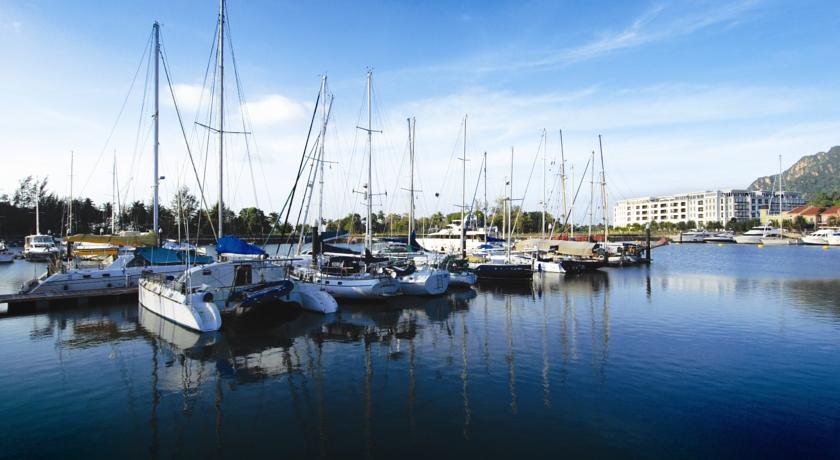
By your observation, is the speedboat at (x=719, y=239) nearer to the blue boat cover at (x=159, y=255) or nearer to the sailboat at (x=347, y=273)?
the sailboat at (x=347, y=273)

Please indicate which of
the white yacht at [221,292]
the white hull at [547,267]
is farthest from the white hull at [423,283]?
the white hull at [547,267]

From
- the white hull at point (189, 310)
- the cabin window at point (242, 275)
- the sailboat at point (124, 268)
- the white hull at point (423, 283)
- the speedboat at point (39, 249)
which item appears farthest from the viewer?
the speedboat at point (39, 249)

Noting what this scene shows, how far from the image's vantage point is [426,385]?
13.3 metres

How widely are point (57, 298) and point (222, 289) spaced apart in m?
12.0

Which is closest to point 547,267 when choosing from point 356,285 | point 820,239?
point 356,285

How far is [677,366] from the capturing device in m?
15.0

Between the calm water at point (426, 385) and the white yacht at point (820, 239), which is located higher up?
the white yacht at point (820, 239)

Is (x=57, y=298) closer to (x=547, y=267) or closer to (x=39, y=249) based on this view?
(x=547, y=267)

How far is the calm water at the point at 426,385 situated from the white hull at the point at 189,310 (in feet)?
1.75

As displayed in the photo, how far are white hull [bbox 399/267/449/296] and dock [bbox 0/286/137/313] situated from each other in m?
16.8

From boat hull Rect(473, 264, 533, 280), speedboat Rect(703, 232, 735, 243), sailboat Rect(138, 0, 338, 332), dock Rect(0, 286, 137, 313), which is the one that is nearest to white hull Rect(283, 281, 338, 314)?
sailboat Rect(138, 0, 338, 332)

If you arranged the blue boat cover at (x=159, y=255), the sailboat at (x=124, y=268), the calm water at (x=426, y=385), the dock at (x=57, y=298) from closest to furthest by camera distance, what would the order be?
the calm water at (x=426, y=385), the dock at (x=57, y=298), the sailboat at (x=124, y=268), the blue boat cover at (x=159, y=255)

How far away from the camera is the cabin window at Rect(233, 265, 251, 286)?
22578mm

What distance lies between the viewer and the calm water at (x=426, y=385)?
9.76 meters
